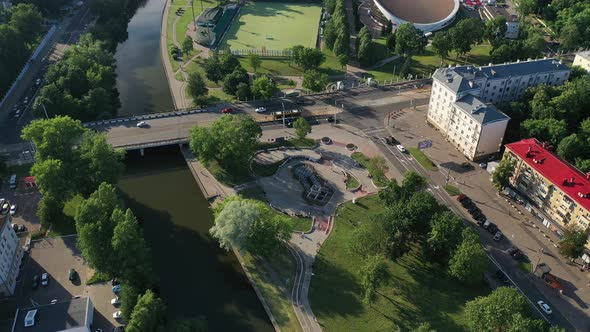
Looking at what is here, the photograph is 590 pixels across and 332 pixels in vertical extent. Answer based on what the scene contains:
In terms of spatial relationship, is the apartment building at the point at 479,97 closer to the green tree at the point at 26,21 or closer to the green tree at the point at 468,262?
the green tree at the point at 468,262

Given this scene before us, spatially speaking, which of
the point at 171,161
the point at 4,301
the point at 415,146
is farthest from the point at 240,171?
the point at 4,301

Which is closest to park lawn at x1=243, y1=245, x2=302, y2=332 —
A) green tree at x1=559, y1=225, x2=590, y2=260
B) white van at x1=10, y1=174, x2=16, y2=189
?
green tree at x1=559, y1=225, x2=590, y2=260

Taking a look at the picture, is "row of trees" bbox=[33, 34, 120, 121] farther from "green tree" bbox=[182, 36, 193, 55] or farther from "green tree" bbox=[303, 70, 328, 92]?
"green tree" bbox=[303, 70, 328, 92]

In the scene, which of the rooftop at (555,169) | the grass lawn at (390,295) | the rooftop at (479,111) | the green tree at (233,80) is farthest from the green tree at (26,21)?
the rooftop at (555,169)

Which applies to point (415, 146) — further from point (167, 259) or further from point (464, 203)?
point (167, 259)

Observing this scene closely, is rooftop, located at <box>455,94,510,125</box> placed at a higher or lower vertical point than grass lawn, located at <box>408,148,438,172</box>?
higher

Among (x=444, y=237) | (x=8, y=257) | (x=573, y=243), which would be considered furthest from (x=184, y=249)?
(x=573, y=243)
